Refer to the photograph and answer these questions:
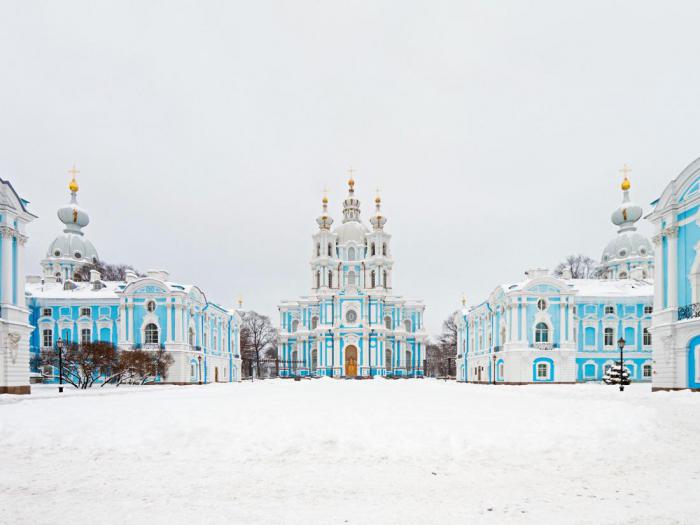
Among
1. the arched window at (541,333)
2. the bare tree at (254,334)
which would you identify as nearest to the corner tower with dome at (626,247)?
the arched window at (541,333)

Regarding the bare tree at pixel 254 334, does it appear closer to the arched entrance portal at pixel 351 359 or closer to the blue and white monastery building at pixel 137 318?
the arched entrance portal at pixel 351 359

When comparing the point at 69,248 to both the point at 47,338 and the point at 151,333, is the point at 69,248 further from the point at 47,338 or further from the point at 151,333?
the point at 151,333

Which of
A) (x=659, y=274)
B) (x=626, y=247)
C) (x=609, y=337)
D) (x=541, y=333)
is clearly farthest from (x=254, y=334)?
(x=659, y=274)

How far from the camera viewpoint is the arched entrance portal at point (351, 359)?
206 feet

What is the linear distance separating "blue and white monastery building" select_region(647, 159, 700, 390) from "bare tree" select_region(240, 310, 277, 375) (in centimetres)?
5782

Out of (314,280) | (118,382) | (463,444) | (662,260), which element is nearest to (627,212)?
(314,280)

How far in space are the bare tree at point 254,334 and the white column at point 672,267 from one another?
192ft

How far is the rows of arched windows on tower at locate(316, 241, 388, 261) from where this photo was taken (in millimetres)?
70000

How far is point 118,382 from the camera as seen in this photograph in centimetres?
3422

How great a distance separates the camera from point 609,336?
1711 inches

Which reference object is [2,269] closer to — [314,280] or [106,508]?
[106,508]

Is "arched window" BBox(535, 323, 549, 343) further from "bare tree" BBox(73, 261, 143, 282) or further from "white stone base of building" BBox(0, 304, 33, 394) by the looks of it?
"bare tree" BBox(73, 261, 143, 282)

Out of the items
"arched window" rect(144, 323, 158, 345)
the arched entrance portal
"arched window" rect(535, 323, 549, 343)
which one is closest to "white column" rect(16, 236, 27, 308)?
"arched window" rect(144, 323, 158, 345)

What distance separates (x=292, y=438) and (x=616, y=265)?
64.9 meters
